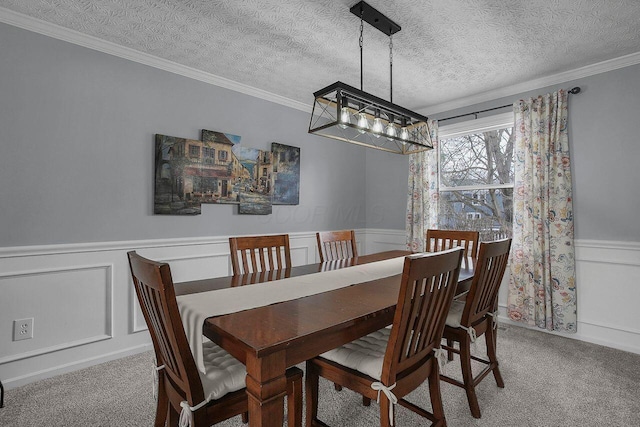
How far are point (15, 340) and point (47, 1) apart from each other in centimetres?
219

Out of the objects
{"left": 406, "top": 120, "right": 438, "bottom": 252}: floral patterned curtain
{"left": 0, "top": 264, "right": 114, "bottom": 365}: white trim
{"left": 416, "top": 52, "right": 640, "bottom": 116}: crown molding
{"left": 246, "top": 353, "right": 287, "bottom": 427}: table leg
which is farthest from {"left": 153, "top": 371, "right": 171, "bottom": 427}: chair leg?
{"left": 416, "top": 52, "right": 640, "bottom": 116}: crown molding

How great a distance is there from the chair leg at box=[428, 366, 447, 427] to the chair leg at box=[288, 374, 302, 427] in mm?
623

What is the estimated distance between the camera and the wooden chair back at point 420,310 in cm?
123

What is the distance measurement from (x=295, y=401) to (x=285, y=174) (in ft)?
8.80

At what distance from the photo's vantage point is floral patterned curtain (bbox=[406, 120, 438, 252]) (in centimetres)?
388

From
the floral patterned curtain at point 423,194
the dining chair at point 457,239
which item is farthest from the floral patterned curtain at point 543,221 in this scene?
the floral patterned curtain at point 423,194

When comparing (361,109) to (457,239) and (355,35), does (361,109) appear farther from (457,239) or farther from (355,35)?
(457,239)

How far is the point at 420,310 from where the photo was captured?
137 centimetres

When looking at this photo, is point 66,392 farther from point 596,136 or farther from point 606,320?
point 596,136

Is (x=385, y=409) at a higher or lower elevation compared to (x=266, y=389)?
lower

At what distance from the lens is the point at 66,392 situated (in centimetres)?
210

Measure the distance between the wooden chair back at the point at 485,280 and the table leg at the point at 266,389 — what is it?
3.82ft

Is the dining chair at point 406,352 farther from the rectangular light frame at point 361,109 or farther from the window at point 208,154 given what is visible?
the window at point 208,154

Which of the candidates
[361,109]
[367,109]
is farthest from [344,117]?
[367,109]
